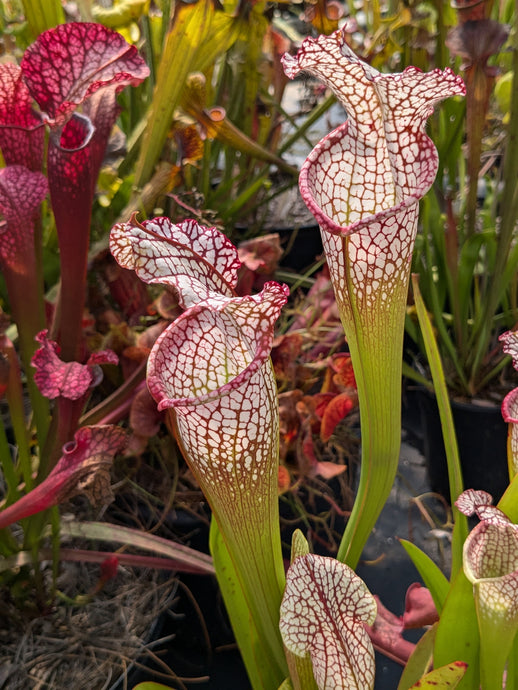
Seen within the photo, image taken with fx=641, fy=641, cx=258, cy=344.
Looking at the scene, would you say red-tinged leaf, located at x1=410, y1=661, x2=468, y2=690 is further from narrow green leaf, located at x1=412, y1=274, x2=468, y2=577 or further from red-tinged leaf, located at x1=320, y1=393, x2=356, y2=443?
red-tinged leaf, located at x1=320, y1=393, x2=356, y2=443

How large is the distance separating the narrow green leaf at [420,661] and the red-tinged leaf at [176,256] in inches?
12.3

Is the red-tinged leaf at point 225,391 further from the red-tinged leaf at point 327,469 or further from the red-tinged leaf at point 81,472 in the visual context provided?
the red-tinged leaf at point 327,469

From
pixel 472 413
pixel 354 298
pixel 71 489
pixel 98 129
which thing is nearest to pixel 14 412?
pixel 71 489

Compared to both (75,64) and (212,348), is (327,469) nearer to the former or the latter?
(212,348)

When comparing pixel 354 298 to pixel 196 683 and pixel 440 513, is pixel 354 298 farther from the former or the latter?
pixel 440 513

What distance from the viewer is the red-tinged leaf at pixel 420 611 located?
552mm

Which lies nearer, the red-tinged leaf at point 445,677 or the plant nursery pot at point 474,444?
the red-tinged leaf at point 445,677

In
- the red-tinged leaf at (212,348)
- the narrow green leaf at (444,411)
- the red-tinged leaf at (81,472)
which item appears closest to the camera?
the red-tinged leaf at (212,348)

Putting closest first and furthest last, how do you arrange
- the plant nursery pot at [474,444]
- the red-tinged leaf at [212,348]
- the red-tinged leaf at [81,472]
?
the red-tinged leaf at [212,348]
the red-tinged leaf at [81,472]
the plant nursery pot at [474,444]

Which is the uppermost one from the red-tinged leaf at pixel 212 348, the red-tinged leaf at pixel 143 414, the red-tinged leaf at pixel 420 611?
the red-tinged leaf at pixel 212 348

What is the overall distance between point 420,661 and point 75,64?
588 millimetres

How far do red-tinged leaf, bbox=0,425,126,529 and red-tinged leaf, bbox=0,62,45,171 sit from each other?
0.28 m

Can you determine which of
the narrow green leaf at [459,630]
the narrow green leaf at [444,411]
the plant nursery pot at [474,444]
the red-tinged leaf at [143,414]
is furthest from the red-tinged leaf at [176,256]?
the plant nursery pot at [474,444]

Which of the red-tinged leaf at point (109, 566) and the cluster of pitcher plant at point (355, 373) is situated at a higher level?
the cluster of pitcher plant at point (355, 373)
